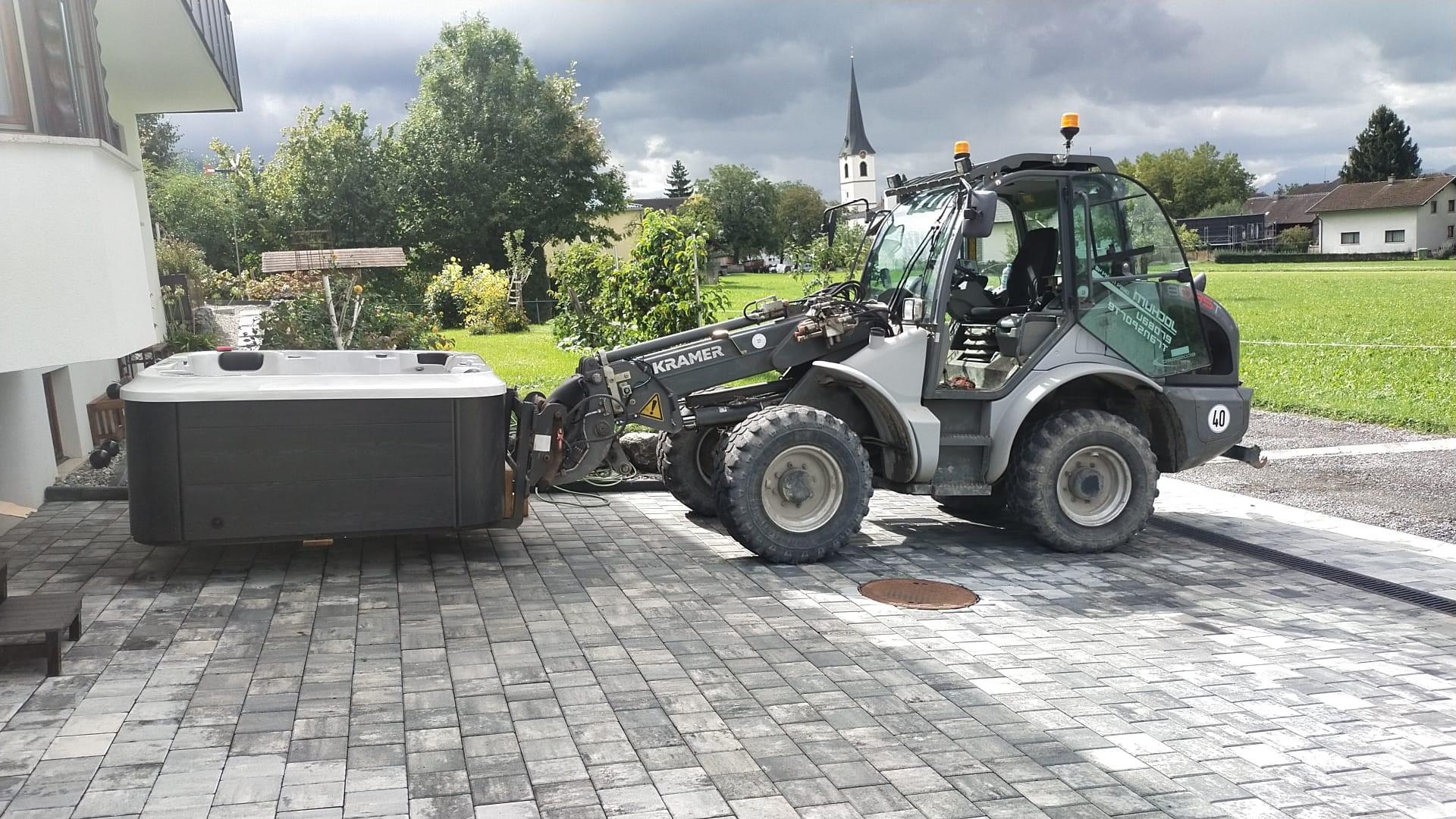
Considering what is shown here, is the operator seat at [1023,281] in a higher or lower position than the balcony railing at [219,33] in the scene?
lower

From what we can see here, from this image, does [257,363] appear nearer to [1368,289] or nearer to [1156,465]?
[1156,465]

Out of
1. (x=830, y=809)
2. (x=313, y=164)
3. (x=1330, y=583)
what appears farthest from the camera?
(x=313, y=164)

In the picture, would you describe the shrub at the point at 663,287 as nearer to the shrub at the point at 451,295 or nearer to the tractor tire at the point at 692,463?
the tractor tire at the point at 692,463

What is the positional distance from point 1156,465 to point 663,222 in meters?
6.77

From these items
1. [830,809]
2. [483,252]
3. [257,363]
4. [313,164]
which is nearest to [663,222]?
[257,363]

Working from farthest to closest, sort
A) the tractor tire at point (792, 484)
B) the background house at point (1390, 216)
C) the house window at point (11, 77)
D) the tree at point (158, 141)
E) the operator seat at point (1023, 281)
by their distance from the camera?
the background house at point (1390, 216) < the tree at point (158, 141) < the operator seat at point (1023, 281) < the tractor tire at point (792, 484) < the house window at point (11, 77)

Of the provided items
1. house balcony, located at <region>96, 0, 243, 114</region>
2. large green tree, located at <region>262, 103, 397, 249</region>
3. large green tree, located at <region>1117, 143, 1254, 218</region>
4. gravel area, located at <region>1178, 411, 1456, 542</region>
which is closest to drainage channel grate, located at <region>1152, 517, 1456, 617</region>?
gravel area, located at <region>1178, 411, 1456, 542</region>

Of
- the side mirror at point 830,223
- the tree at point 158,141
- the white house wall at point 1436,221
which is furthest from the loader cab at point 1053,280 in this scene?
the white house wall at point 1436,221

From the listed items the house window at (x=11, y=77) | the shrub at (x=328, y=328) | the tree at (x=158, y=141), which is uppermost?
the tree at (x=158, y=141)

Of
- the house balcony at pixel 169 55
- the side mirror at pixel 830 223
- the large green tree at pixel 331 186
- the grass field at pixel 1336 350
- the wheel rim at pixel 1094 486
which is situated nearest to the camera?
the wheel rim at pixel 1094 486

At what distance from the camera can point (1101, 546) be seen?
27.8 ft

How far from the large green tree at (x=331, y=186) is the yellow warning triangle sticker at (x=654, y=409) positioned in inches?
1616

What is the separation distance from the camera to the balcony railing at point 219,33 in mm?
13102

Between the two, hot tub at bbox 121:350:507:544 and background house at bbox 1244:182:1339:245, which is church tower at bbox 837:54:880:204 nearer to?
background house at bbox 1244:182:1339:245
